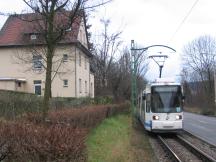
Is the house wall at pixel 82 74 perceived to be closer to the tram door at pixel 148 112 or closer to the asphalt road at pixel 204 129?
the asphalt road at pixel 204 129

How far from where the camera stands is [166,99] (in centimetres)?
2961

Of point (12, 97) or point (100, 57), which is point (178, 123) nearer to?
point (12, 97)

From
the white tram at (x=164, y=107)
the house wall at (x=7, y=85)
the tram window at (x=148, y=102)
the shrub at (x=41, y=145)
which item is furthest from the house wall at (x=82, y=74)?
the shrub at (x=41, y=145)

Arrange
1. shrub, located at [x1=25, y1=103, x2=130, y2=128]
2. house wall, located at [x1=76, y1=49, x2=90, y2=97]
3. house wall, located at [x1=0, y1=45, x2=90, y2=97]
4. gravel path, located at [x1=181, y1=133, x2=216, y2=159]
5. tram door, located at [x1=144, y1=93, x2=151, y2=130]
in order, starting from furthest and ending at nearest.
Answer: house wall, located at [x1=76, y1=49, x2=90, y2=97] → house wall, located at [x1=0, y1=45, x2=90, y2=97] → tram door, located at [x1=144, y1=93, x2=151, y2=130] → gravel path, located at [x1=181, y1=133, x2=216, y2=159] → shrub, located at [x1=25, y1=103, x2=130, y2=128]

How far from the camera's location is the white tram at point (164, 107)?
28953 mm

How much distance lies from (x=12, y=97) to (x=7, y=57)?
34.2 meters

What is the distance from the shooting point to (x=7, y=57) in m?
55.4

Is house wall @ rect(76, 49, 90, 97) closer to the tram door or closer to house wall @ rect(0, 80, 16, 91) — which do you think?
house wall @ rect(0, 80, 16, 91)

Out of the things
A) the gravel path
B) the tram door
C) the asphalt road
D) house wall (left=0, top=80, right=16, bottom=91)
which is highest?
house wall (left=0, top=80, right=16, bottom=91)

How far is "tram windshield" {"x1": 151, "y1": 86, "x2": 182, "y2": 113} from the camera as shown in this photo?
2928cm

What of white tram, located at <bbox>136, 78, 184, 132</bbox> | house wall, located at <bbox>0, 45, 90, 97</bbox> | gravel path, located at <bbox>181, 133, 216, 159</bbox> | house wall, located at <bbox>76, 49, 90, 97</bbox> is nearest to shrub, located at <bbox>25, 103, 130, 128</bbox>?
gravel path, located at <bbox>181, 133, 216, 159</bbox>

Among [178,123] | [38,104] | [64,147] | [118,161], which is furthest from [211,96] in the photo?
[64,147]

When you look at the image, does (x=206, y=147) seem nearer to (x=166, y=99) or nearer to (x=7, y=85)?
(x=166, y=99)

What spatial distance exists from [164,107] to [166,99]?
Result: 53 centimetres
